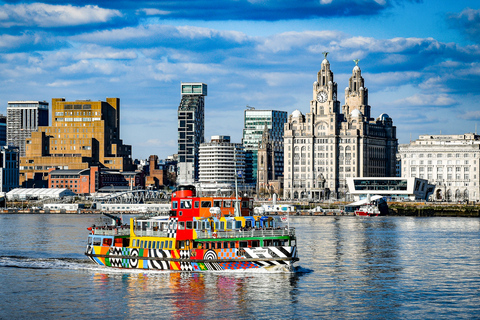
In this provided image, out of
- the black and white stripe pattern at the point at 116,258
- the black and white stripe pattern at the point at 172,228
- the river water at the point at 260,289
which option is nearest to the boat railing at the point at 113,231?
the black and white stripe pattern at the point at 116,258

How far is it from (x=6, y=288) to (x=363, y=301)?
3150 cm

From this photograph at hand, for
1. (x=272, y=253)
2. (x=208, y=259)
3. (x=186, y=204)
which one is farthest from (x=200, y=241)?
(x=272, y=253)

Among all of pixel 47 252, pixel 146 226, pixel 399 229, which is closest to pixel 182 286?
pixel 146 226

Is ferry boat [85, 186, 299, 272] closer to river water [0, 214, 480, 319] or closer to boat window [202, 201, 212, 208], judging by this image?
boat window [202, 201, 212, 208]

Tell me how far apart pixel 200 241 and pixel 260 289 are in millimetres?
9530

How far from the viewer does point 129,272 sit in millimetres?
78562

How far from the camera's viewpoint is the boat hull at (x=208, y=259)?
242ft

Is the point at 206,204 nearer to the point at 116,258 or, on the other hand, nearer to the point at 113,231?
the point at 113,231

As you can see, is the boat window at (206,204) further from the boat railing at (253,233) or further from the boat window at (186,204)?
the boat railing at (253,233)

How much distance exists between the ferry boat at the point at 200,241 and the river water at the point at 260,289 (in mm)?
1165

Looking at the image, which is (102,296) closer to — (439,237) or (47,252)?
(47,252)

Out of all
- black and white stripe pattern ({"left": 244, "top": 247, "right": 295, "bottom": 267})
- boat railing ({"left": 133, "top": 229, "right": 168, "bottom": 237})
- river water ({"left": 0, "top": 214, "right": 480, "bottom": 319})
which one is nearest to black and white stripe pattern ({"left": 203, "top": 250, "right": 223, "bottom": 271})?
river water ({"left": 0, "top": 214, "right": 480, "bottom": 319})

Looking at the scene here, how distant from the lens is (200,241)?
246 ft

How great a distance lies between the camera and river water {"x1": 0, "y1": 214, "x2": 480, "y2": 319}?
59.7m
